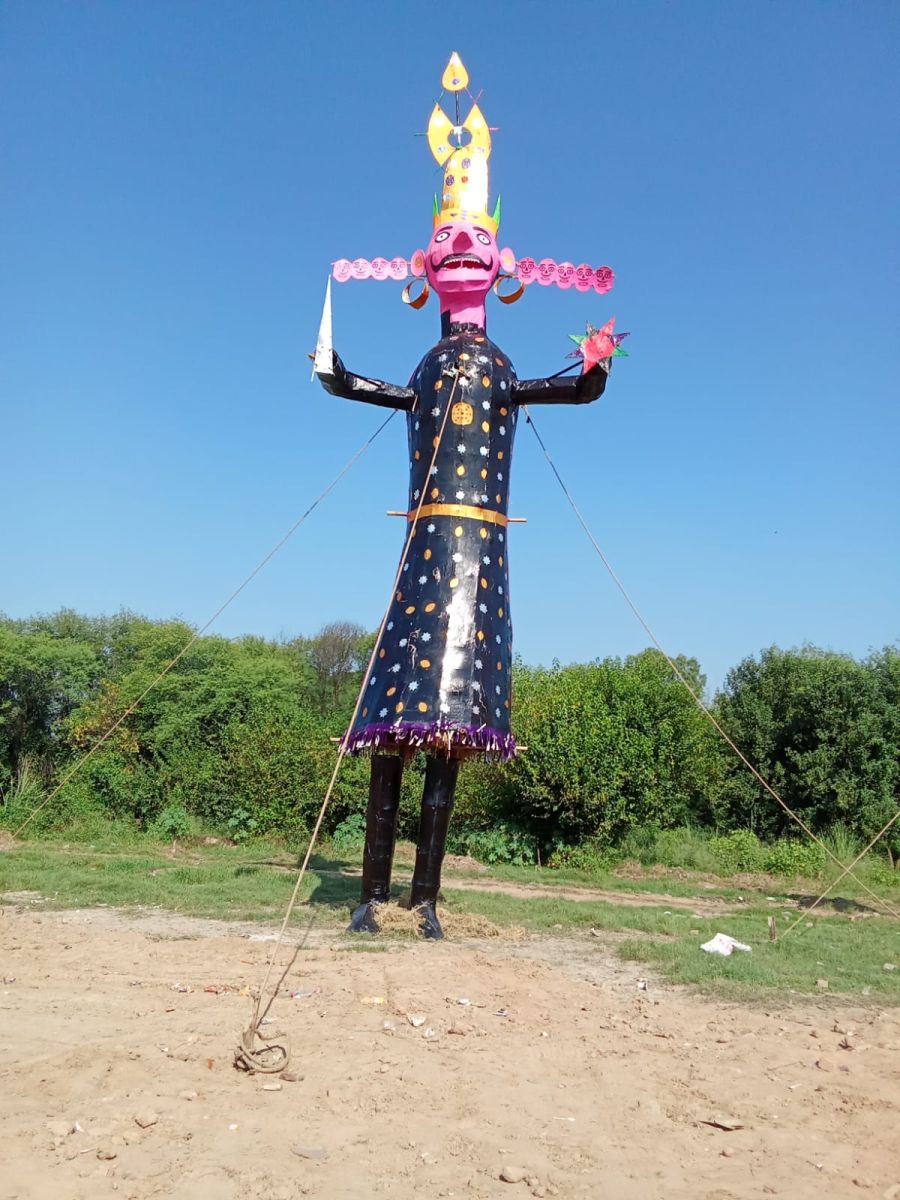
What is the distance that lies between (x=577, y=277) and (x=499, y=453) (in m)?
1.76

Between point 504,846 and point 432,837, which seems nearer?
point 432,837

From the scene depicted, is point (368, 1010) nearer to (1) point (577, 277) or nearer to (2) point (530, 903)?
(2) point (530, 903)

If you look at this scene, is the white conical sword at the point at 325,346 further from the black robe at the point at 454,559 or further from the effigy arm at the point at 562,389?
the effigy arm at the point at 562,389

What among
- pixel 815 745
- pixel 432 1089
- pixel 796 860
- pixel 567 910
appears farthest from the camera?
pixel 815 745

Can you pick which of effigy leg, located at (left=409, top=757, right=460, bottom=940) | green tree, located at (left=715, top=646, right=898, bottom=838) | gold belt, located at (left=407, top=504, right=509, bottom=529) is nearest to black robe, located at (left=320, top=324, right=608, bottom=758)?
gold belt, located at (left=407, top=504, right=509, bottom=529)

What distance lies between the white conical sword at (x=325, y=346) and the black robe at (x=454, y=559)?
0.76ft

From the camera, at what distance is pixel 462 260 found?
7891 mm

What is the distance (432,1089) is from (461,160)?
725cm

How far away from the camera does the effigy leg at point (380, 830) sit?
24.0ft

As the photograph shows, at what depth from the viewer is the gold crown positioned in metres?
8.09

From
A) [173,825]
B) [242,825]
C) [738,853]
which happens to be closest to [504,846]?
[738,853]

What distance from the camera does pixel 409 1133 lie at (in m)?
3.52

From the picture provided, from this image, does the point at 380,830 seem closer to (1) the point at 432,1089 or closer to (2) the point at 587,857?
(1) the point at 432,1089

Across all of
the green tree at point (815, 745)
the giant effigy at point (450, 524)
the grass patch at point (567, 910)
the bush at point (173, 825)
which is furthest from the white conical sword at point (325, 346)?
the green tree at point (815, 745)
